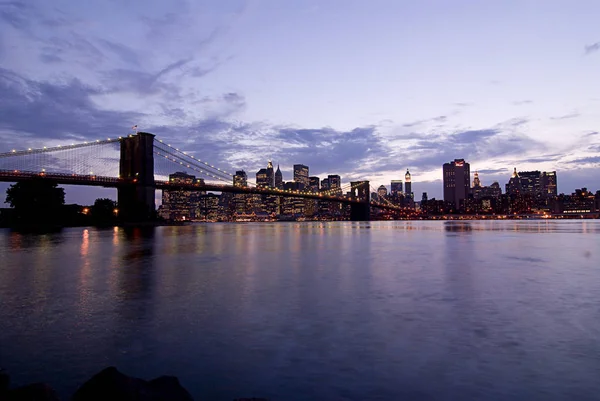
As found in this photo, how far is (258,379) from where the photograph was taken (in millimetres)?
5883

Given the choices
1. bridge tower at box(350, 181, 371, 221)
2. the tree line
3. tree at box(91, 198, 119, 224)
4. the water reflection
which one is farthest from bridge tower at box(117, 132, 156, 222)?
bridge tower at box(350, 181, 371, 221)

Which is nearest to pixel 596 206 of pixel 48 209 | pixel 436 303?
pixel 48 209

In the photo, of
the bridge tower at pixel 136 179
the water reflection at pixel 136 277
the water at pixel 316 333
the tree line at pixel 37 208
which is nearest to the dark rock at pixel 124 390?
the water at pixel 316 333

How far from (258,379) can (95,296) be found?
25.4 feet

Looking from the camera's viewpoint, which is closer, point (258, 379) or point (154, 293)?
point (258, 379)

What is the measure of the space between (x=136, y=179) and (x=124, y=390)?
69.0 meters

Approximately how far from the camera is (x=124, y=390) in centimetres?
429

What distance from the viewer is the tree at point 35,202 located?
230ft

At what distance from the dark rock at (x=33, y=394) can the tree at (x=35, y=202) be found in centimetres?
7343

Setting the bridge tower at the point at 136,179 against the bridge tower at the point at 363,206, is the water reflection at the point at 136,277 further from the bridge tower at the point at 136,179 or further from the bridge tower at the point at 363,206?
the bridge tower at the point at 363,206

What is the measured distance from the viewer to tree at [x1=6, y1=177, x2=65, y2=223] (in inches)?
2756

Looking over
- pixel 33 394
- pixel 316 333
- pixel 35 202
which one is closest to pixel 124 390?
pixel 33 394

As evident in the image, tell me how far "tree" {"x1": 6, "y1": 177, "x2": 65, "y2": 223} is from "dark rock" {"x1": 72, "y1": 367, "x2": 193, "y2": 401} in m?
73.8

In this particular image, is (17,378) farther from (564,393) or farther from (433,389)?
(564,393)
